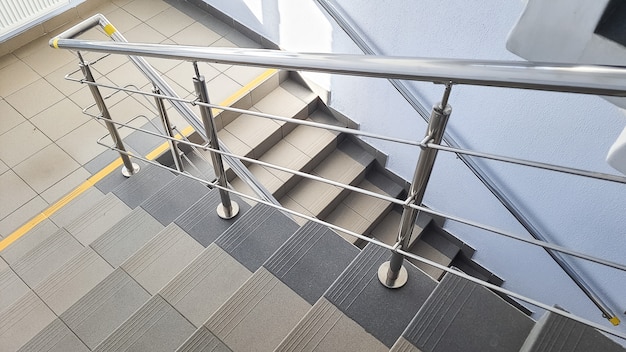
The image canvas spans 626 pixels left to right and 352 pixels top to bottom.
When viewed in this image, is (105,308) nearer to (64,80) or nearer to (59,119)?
(59,119)

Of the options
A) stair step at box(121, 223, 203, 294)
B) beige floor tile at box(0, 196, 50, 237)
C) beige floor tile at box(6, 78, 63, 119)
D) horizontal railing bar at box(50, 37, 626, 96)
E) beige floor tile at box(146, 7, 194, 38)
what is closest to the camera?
horizontal railing bar at box(50, 37, 626, 96)

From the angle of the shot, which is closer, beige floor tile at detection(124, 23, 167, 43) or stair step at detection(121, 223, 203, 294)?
stair step at detection(121, 223, 203, 294)

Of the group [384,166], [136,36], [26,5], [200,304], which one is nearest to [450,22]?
[384,166]

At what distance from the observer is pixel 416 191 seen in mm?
1325

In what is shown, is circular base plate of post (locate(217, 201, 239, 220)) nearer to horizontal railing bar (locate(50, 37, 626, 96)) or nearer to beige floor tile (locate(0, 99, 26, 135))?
horizontal railing bar (locate(50, 37, 626, 96))

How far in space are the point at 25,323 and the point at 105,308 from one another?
625 mm

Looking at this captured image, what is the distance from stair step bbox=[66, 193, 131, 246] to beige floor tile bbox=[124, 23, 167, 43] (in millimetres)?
1809

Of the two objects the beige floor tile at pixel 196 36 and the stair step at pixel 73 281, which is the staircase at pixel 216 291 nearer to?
the stair step at pixel 73 281

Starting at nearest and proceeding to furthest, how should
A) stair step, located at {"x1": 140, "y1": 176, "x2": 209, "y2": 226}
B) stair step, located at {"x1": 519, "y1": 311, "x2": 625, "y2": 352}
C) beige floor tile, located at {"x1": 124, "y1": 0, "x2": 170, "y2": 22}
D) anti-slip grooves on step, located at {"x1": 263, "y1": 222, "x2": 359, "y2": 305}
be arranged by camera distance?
stair step, located at {"x1": 519, "y1": 311, "x2": 625, "y2": 352} → anti-slip grooves on step, located at {"x1": 263, "y1": 222, "x2": 359, "y2": 305} → stair step, located at {"x1": 140, "y1": 176, "x2": 209, "y2": 226} → beige floor tile, located at {"x1": 124, "y1": 0, "x2": 170, "y2": 22}

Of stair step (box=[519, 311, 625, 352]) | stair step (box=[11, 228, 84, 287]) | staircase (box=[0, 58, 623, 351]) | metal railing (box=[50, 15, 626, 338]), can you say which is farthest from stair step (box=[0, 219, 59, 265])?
stair step (box=[519, 311, 625, 352])

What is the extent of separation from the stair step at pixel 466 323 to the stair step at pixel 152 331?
2.78 ft

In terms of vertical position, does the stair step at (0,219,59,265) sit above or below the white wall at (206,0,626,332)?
below

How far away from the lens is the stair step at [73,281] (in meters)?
2.29

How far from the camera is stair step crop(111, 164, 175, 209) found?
2736mm
